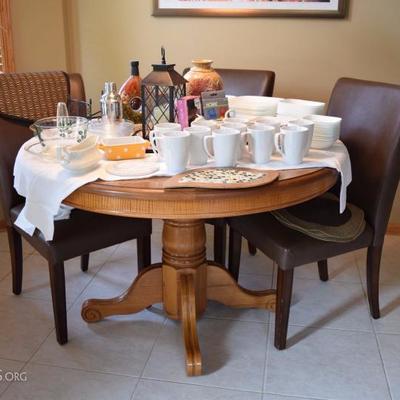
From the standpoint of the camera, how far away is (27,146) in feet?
5.87

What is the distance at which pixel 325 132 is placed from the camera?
5.82ft

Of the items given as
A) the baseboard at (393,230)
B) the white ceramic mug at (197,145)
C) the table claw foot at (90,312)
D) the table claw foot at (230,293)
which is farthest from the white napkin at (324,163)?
the baseboard at (393,230)

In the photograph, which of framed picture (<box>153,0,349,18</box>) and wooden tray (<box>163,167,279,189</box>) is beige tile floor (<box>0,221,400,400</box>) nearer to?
wooden tray (<box>163,167,279,189</box>)

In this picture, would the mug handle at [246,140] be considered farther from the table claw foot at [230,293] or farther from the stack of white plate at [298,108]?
the table claw foot at [230,293]

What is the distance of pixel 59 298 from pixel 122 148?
647 millimetres

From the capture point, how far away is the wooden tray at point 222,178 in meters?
1.41

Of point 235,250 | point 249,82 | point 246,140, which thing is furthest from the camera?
point 249,82

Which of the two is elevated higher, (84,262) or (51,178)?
(51,178)

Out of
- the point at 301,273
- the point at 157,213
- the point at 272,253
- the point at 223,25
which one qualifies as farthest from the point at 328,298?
the point at 223,25

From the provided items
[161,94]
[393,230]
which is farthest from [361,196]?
[393,230]

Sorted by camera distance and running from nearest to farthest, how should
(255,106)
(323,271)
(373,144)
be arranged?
(373,144), (255,106), (323,271)

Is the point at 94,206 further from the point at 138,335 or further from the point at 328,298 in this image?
the point at 328,298

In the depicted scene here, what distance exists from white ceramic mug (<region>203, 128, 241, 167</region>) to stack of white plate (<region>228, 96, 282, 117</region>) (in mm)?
518

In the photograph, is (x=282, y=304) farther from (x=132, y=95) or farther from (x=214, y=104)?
(x=132, y=95)
